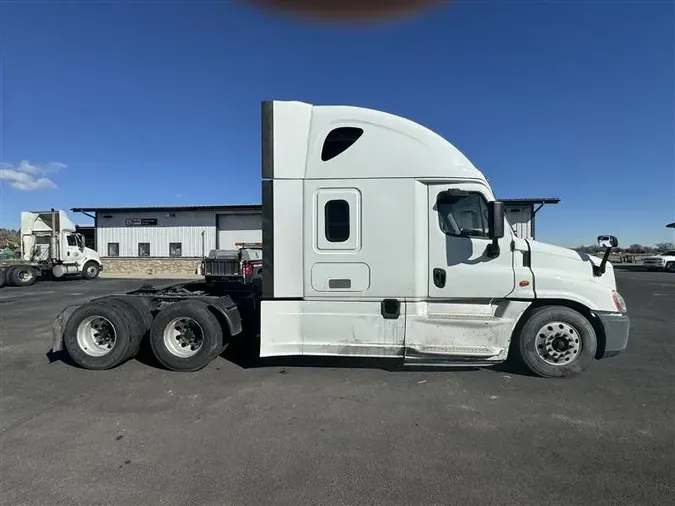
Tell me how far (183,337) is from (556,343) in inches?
201

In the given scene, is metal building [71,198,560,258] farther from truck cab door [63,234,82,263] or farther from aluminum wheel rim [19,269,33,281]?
aluminum wheel rim [19,269,33,281]

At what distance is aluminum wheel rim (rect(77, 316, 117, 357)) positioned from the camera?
19.1 feet

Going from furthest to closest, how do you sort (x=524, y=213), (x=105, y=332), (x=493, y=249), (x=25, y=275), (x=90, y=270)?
1. (x=524, y=213)
2. (x=90, y=270)
3. (x=25, y=275)
4. (x=105, y=332)
5. (x=493, y=249)

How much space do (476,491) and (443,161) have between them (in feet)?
12.2

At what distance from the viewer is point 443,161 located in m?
5.19

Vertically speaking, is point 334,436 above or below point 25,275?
below

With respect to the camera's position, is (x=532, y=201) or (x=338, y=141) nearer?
(x=338, y=141)

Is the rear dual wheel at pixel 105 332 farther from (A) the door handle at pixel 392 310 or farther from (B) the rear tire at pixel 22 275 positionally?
(B) the rear tire at pixel 22 275

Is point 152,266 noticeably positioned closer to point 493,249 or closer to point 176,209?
point 176,209

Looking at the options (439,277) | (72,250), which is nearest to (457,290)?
(439,277)

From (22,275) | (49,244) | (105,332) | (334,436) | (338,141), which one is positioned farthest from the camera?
(49,244)

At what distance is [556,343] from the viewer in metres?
5.23

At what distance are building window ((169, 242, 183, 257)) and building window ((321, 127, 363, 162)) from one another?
26827 millimetres

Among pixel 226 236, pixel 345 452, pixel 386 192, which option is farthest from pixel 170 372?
pixel 226 236
